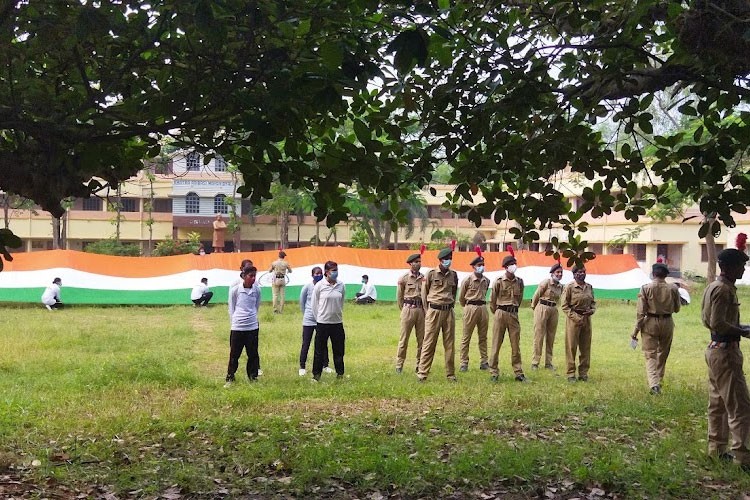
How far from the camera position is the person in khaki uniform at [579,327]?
1253cm

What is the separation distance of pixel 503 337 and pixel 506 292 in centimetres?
72

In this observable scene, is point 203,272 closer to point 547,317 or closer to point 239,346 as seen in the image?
point 547,317

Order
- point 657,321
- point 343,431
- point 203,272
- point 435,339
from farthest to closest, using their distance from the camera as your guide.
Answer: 1. point 203,272
2. point 435,339
3. point 657,321
4. point 343,431

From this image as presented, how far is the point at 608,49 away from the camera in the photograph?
20.1ft

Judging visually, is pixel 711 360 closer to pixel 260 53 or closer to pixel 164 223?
pixel 260 53

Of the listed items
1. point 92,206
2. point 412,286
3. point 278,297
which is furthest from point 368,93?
point 92,206

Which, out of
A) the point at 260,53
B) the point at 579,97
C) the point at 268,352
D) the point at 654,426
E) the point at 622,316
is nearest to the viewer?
the point at 260,53

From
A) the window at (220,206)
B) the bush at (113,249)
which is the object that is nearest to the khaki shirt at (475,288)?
the bush at (113,249)

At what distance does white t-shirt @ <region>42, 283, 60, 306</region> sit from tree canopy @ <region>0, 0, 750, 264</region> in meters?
18.1

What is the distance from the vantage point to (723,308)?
704 centimetres

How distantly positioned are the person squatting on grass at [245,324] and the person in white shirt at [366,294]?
14152mm

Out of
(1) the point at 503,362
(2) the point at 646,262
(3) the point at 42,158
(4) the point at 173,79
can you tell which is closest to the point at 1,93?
(3) the point at 42,158

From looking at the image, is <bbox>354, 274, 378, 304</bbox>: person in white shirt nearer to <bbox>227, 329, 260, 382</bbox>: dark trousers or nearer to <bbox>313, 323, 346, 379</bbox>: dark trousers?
<bbox>313, 323, 346, 379</bbox>: dark trousers

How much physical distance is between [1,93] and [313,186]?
2.10m
